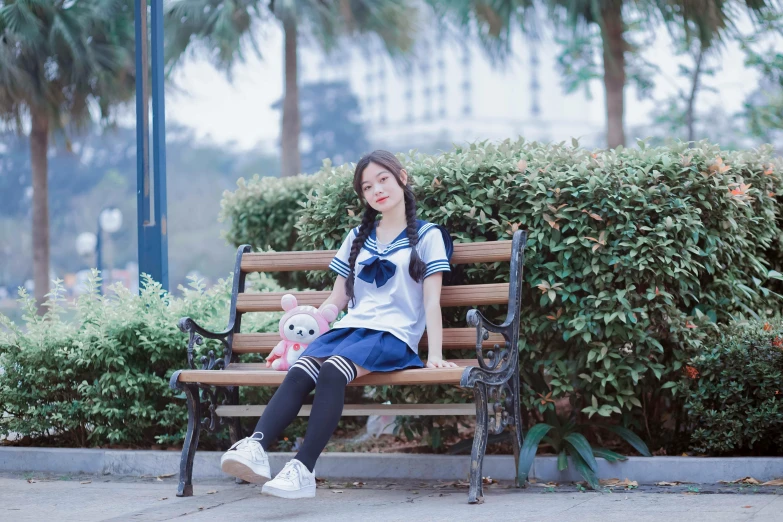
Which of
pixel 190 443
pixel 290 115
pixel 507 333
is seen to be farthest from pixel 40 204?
pixel 507 333

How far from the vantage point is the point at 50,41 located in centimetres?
1423

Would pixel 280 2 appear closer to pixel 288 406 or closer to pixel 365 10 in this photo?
pixel 365 10

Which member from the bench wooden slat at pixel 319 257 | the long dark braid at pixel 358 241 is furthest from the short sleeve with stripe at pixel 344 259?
the bench wooden slat at pixel 319 257

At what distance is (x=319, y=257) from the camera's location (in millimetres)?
4668

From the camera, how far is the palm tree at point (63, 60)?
14039mm

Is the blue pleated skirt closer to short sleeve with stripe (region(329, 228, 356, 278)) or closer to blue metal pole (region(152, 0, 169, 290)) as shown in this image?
short sleeve with stripe (region(329, 228, 356, 278))

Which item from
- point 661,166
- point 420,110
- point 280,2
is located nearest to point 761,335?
point 661,166

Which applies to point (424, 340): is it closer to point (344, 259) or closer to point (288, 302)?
point (344, 259)

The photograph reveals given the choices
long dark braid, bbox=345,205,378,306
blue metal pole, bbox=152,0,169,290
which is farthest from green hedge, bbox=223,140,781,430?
blue metal pole, bbox=152,0,169,290

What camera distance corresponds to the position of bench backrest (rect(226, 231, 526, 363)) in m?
4.20

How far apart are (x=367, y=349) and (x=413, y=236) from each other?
65 cm

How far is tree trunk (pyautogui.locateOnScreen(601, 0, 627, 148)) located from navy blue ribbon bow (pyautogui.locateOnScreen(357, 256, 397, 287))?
31.1 ft

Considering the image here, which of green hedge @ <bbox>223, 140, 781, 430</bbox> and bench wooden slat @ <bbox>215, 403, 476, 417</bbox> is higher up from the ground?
green hedge @ <bbox>223, 140, 781, 430</bbox>

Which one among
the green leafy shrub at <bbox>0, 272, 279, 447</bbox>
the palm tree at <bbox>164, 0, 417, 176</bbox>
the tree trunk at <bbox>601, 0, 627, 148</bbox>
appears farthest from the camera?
the palm tree at <bbox>164, 0, 417, 176</bbox>
